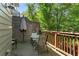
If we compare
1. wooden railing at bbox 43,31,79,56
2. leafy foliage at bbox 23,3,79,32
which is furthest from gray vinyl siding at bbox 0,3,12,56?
wooden railing at bbox 43,31,79,56

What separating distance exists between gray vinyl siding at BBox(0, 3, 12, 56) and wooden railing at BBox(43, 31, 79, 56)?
26.2 inches

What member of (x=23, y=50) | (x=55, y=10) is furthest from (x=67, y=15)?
(x=23, y=50)

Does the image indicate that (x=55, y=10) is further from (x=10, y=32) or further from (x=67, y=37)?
(x=10, y=32)

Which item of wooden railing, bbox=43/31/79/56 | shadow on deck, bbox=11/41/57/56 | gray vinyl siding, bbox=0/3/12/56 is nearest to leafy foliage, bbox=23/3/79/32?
wooden railing, bbox=43/31/79/56

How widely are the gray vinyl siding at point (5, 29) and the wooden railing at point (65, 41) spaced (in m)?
0.67

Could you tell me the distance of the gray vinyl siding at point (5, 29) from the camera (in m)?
4.86

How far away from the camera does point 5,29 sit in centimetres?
509

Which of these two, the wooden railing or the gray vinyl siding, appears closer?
the wooden railing

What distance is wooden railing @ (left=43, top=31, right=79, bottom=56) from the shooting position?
15.4 ft

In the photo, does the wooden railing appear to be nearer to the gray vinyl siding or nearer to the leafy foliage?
the leafy foliage

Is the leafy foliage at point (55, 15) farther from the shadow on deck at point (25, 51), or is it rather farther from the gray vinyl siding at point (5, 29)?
the shadow on deck at point (25, 51)

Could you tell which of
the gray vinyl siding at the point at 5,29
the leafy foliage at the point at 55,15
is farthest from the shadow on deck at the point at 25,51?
the leafy foliage at the point at 55,15

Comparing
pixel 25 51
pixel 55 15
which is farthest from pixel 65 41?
pixel 25 51

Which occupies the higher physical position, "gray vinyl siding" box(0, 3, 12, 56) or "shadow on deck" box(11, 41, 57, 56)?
"gray vinyl siding" box(0, 3, 12, 56)
